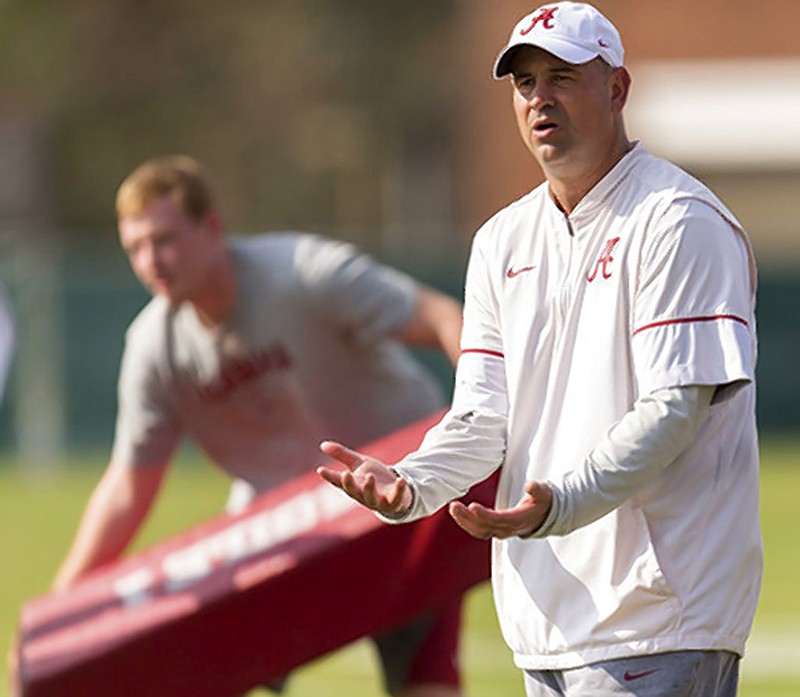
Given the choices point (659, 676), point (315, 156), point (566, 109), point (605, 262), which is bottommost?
point (315, 156)

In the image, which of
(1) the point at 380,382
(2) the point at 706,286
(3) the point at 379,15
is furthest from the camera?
(3) the point at 379,15

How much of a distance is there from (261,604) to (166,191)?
141 cm

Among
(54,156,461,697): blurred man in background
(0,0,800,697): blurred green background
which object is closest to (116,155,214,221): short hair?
(54,156,461,697): blurred man in background

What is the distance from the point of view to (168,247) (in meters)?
6.93

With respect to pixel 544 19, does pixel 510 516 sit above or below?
below

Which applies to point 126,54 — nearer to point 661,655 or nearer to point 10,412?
point 10,412

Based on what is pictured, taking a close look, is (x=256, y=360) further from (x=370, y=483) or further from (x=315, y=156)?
(x=315, y=156)

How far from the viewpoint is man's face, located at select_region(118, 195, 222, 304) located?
6.91 meters

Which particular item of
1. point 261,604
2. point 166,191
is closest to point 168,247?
point 166,191

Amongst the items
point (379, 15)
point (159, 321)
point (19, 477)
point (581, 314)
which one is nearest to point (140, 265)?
point (159, 321)

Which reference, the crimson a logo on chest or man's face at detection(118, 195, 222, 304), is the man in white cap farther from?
man's face at detection(118, 195, 222, 304)

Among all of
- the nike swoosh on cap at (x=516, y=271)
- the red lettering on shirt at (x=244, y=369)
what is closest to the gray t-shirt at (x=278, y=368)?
the red lettering on shirt at (x=244, y=369)

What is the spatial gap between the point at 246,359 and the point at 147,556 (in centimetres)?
74

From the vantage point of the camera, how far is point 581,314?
4.59 metres
